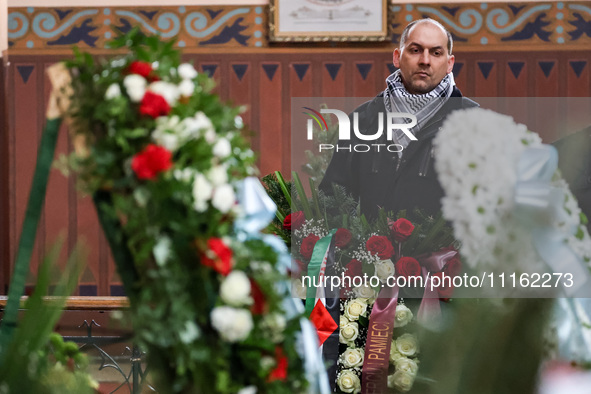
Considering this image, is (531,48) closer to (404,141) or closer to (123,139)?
(404,141)

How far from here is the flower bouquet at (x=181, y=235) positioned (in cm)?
43

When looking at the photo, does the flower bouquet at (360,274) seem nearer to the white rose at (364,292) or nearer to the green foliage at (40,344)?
the white rose at (364,292)

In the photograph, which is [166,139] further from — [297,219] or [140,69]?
[297,219]

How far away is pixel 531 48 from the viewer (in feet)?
14.0

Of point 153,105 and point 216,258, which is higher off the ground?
point 153,105

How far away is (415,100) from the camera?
1.26 m

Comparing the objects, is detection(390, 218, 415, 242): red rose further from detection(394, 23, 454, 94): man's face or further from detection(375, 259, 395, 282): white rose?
detection(394, 23, 454, 94): man's face

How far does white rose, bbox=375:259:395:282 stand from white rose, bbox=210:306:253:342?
74 cm

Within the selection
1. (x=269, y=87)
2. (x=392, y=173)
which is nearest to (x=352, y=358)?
(x=392, y=173)

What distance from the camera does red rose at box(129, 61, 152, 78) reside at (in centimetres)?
50

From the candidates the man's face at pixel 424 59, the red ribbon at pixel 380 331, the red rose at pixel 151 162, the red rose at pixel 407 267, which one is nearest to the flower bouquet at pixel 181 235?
the red rose at pixel 151 162

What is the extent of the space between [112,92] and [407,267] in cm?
77

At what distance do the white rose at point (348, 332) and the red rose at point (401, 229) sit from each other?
279mm

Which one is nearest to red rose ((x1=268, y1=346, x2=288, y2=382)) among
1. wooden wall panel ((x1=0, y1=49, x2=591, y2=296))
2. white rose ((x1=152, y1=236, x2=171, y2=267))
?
white rose ((x1=152, y1=236, x2=171, y2=267))
